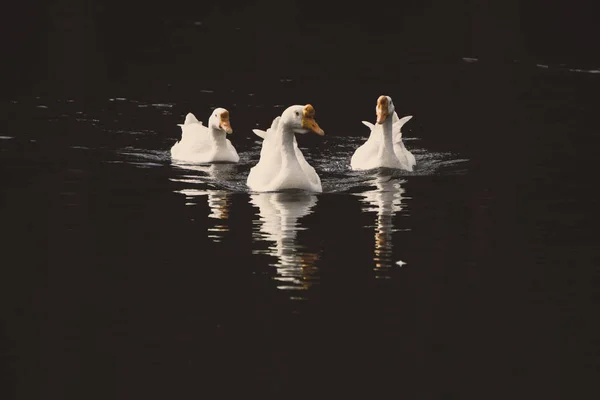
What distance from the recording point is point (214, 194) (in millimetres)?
22312

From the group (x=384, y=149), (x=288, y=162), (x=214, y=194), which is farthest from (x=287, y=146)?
(x=384, y=149)

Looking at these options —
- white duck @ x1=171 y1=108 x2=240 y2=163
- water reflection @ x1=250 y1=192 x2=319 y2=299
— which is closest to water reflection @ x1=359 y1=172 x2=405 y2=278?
water reflection @ x1=250 y1=192 x2=319 y2=299

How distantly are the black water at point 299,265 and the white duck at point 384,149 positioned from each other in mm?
296

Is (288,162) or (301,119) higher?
(301,119)

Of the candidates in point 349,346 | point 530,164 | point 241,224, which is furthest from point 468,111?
point 349,346

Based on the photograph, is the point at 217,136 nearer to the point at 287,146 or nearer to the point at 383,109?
the point at 383,109

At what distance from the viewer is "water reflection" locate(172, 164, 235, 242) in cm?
1922

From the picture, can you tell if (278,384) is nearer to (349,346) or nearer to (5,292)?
(349,346)

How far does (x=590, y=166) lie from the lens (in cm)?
2531

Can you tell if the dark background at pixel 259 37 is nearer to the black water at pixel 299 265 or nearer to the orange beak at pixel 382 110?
the black water at pixel 299 265

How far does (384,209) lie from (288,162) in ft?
6.03

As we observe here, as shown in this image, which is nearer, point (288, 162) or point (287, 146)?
point (288, 162)

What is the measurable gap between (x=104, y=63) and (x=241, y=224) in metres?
21.6

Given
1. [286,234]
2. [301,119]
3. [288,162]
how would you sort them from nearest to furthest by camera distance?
[286,234] → [288,162] → [301,119]
